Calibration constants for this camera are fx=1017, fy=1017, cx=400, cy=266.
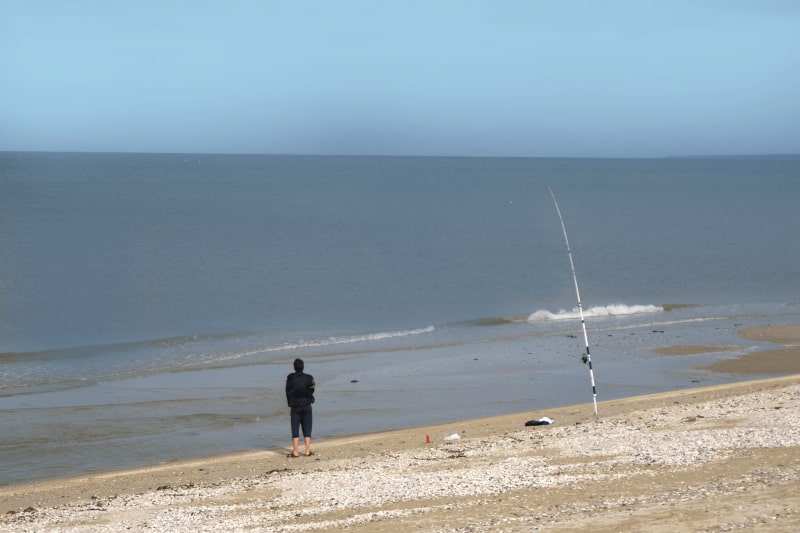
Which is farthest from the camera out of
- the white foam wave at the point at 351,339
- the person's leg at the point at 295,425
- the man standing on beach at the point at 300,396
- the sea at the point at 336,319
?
the white foam wave at the point at 351,339

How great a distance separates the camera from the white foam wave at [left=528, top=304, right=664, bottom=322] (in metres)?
34.1

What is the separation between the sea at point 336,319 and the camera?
1955cm

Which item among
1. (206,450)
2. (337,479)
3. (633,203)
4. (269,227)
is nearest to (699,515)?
(337,479)

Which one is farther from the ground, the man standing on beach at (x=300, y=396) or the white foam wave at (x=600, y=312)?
the white foam wave at (x=600, y=312)

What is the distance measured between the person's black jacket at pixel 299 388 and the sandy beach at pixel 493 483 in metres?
0.87

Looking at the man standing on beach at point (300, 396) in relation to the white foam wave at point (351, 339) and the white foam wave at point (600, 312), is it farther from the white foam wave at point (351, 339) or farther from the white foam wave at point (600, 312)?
the white foam wave at point (600, 312)

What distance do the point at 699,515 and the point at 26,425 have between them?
13.5 m

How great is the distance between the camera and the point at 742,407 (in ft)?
54.1

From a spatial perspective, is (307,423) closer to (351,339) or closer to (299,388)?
(299,388)

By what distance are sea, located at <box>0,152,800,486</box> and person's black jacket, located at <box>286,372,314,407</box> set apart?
7.60 feet

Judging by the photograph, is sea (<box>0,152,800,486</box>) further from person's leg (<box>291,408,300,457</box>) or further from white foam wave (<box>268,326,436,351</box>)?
person's leg (<box>291,408,300,457</box>)

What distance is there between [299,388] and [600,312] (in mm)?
22127

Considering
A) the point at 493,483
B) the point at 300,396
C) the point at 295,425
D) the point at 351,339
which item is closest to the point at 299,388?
the point at 300,396

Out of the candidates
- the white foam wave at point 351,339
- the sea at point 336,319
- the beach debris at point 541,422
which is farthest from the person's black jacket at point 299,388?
the white foam wave at point 351,339
